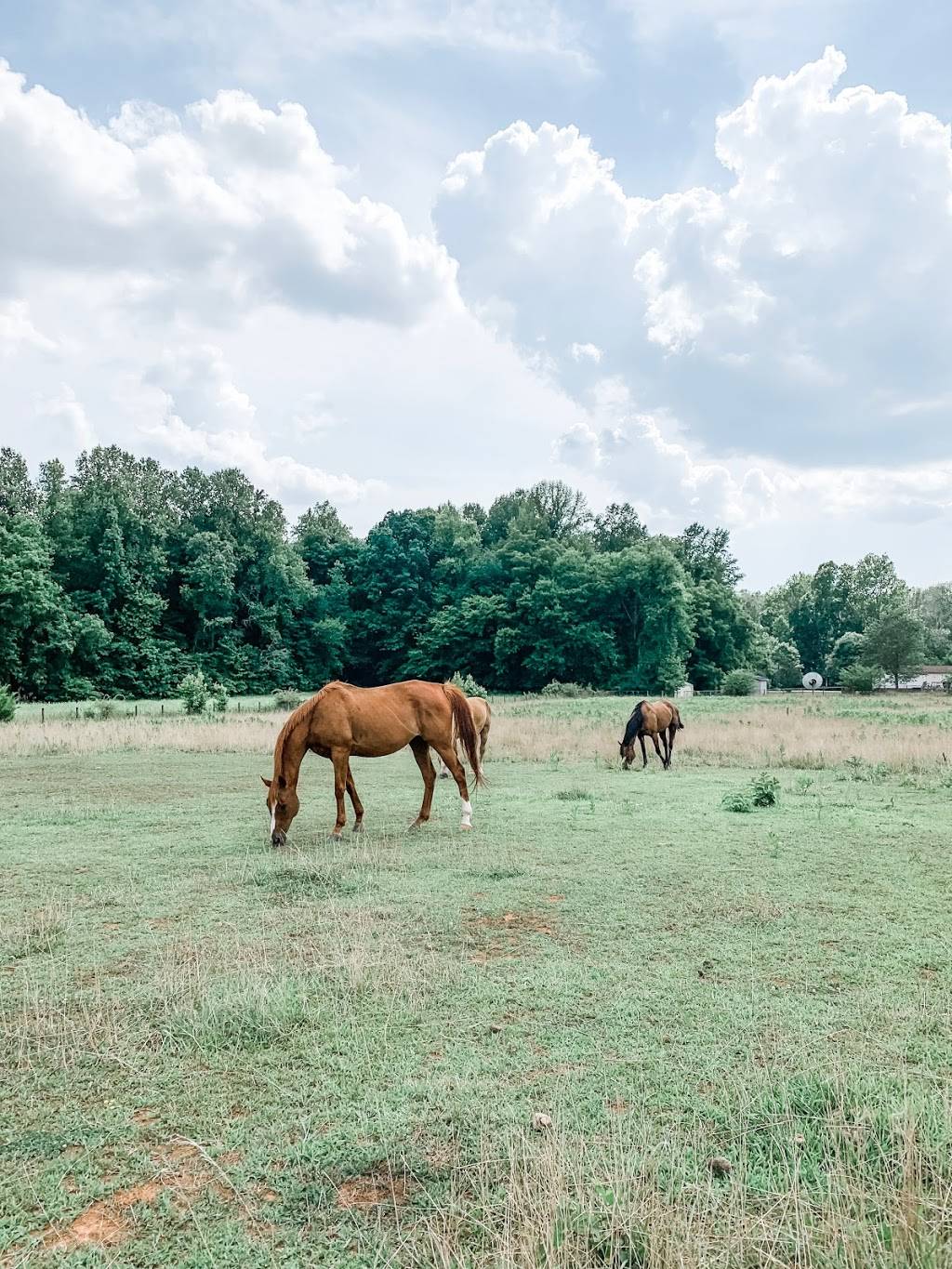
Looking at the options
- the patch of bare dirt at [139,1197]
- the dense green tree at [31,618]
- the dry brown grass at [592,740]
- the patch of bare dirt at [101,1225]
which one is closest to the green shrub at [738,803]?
the dry brown grass at [592,740]

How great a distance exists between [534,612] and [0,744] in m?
43.3

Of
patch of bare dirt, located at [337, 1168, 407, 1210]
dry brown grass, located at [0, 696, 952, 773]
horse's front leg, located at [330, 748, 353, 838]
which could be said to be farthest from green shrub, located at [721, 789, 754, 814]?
patch of bare dirt, located at [337, 1168, 407, 1210]

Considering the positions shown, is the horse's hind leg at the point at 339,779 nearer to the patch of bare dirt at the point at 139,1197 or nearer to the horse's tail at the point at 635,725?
the patch of bare dirt at the point at 139,1197

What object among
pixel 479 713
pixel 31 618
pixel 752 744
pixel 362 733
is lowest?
pixel 752 744

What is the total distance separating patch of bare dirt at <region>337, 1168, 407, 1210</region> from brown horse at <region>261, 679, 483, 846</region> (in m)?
5.69

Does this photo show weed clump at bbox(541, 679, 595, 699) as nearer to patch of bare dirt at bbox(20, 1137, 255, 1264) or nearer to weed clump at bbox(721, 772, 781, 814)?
weed clump at bbox(721, 772, 781, 814)

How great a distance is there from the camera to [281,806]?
8.31 meters

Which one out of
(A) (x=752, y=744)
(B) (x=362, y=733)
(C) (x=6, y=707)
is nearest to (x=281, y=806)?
(B) (x=362, y=733)

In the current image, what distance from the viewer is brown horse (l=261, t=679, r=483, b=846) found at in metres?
8.41

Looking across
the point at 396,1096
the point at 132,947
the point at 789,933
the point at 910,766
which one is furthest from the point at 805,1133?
the point at 910,766

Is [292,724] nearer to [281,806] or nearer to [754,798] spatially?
[281,806]

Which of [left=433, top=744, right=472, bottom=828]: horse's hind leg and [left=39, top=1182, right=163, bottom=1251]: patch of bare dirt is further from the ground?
[left=433, top=744, right=472, bottom=828]: horse's hind leg

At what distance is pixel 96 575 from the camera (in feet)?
165

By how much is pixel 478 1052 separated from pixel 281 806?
514 cm
